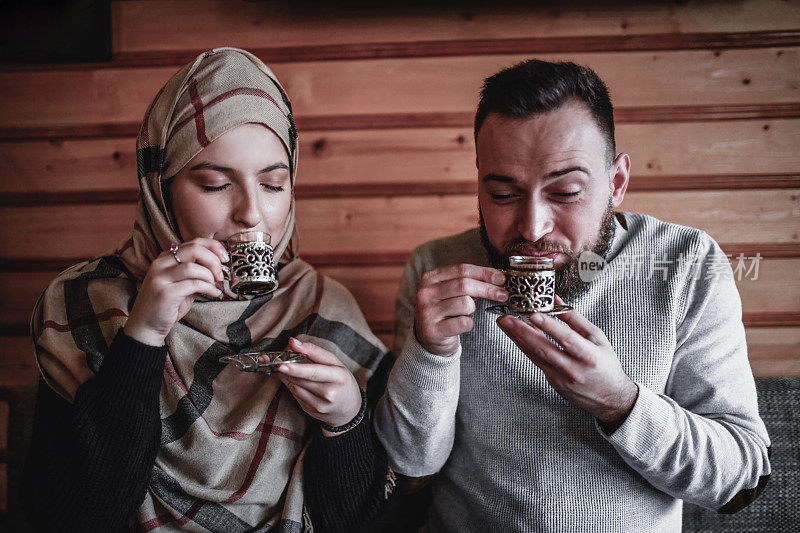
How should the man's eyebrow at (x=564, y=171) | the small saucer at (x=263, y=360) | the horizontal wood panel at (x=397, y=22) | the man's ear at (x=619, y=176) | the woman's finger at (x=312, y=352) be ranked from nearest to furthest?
the small saucer at (x=263, y=360) → the woman's finger at (x=312, y=352) → the man's eyebrow at (x=564, y=171) → the man's ear at (x=619, y=176) → the horizontal wood panel at (x=397, y=22)

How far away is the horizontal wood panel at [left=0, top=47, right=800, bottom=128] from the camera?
7.16ft

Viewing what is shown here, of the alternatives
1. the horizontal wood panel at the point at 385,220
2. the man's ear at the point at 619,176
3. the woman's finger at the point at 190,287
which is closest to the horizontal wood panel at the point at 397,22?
the horizontal wood panel at the point at 385,220

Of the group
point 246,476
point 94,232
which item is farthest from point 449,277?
point 94,232

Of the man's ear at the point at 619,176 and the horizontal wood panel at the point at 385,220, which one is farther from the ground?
the man's ear at the point at 619,176

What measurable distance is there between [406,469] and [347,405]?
0.36 meters

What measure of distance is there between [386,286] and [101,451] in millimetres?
1345

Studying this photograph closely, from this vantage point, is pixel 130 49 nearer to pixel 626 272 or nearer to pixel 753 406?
pixel 626 272

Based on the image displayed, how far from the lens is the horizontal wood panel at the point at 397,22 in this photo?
7.12ft

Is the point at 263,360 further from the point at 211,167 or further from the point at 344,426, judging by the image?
the point at 211,167

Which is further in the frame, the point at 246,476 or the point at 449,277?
the point at 246,476

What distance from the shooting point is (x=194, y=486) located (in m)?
1.47

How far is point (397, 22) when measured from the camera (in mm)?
2246

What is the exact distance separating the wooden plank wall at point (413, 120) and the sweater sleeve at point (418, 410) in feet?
2.89

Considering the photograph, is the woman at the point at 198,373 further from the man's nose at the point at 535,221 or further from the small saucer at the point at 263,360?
the man's nose at the point at 535,221
